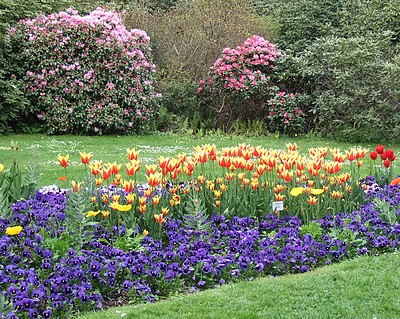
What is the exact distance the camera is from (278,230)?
508cm

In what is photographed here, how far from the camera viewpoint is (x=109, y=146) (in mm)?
11852

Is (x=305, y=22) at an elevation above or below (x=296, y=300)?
above

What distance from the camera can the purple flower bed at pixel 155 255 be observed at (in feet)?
12.3

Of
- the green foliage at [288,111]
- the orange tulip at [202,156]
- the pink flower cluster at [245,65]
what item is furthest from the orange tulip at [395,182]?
the pink flower cluster at [245,65]

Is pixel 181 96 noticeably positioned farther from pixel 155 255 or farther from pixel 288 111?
pixel 155 255

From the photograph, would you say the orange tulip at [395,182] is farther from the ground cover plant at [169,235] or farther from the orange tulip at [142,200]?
the orange tulip at [142,200]

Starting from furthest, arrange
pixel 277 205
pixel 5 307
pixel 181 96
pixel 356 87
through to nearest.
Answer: pixel 181 96
pixel 356 87
pixel 277 205
pixel 5 307

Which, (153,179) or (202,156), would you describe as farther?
(202,156)

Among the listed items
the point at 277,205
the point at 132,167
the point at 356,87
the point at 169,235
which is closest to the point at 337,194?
the point at 277,205

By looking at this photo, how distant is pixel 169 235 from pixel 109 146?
288 inches

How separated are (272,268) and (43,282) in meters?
1.68

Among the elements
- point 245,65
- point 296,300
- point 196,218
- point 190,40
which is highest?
point 190,40

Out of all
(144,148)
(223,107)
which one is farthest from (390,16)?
(144,148)

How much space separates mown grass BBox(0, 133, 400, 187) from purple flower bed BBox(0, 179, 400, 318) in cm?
346
